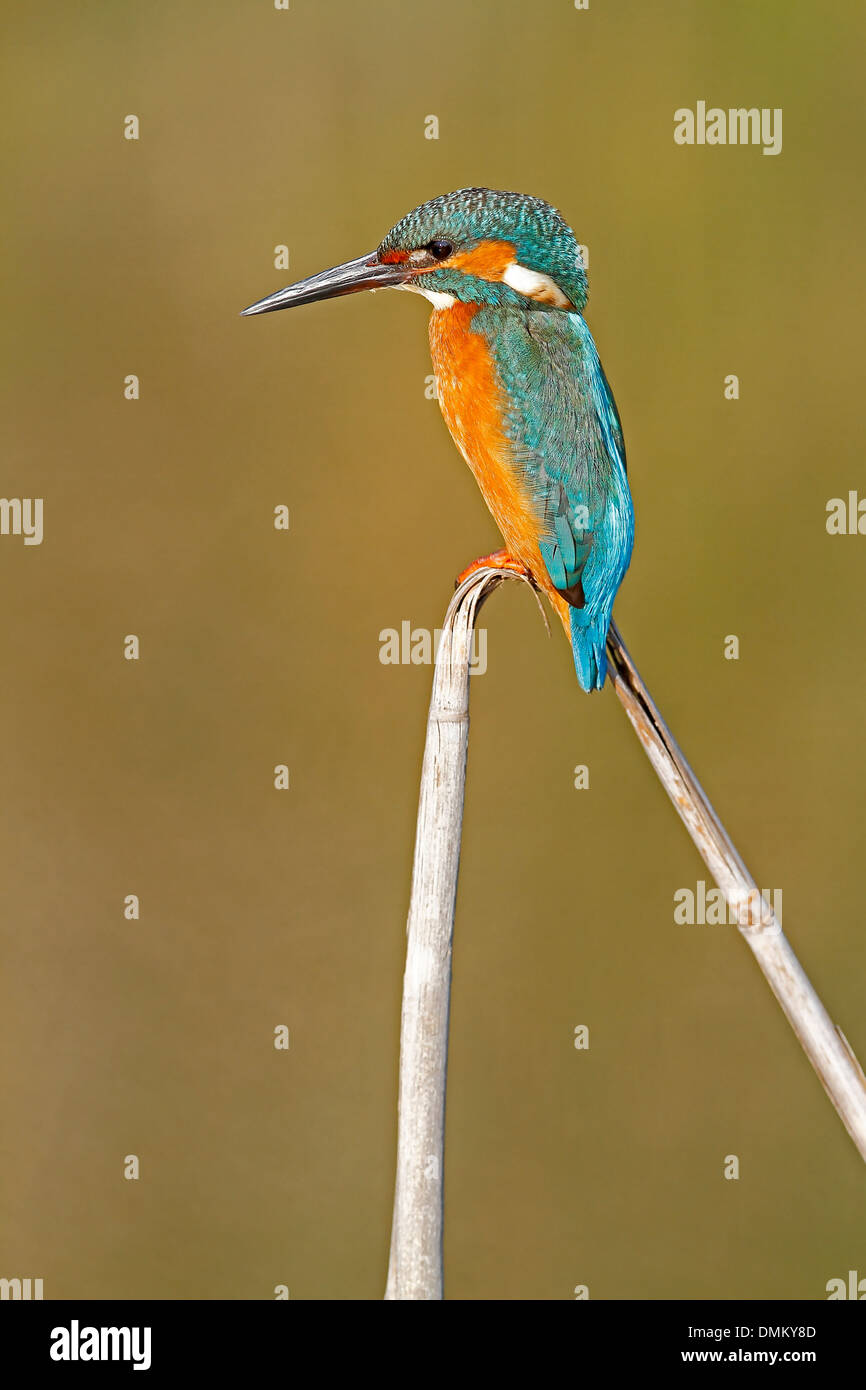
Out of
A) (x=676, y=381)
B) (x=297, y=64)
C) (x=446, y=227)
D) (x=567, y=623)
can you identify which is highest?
(x=297, y=64)

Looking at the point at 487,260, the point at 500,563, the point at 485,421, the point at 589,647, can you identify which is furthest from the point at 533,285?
the point at 589,647

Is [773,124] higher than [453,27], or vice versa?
[453,27]

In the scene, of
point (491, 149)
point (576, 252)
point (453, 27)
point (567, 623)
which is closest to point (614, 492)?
point (567, 623)

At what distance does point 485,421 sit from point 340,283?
28 cm

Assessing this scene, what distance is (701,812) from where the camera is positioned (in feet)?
4.17

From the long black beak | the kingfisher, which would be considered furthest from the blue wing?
the long black beak

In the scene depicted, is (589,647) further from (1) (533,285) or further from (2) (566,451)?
(1) (533,285)

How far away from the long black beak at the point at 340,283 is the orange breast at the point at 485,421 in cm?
11

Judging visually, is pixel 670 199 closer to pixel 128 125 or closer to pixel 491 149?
pixel 491 149

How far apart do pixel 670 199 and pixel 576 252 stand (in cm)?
131

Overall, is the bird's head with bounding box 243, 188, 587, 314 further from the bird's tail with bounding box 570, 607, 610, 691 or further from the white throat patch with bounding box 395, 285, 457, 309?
the bird's tail with bounding box 570, 607, 610, 691

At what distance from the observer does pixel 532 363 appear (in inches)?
68.0

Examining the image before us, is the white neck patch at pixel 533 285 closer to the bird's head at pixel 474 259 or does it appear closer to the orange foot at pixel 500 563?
the bird's head at pixel 474 259

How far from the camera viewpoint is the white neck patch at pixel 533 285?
1.73 meters
